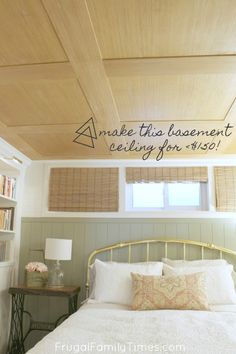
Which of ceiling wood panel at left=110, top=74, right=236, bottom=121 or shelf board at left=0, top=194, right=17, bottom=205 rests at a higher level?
ceiling wood panel at left=110, top=74, right=236, bottom=121

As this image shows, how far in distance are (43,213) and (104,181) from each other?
83 centimetres

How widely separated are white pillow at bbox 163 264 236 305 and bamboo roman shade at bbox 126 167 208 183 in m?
1.06

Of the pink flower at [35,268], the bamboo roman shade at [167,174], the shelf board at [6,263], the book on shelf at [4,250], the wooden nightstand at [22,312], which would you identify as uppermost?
the bamboo roman shade at [167,174]

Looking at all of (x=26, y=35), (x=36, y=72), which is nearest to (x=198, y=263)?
(x=36, y=72)

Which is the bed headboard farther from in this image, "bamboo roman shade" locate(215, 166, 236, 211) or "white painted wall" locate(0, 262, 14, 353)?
"white painted wall" locate(0, 262, 14, 353)

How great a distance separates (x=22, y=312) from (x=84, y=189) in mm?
1506

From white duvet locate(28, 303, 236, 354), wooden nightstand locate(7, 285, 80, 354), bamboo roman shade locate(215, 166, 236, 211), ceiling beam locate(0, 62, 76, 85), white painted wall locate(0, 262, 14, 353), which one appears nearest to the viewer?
white duvet locate(28, 303, 236, 354)

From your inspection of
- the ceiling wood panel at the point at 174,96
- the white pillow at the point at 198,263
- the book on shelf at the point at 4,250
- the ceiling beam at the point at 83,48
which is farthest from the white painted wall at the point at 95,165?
the ceiling beam at the point at 83,48

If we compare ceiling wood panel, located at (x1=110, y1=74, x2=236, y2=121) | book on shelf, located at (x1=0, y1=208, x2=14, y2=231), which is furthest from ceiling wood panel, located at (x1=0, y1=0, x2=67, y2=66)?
book on shelf, located at (x1=0, y1=208, x2=14, y2=231)

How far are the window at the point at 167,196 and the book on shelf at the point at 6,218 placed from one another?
136 cm

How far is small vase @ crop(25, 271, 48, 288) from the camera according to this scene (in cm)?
332

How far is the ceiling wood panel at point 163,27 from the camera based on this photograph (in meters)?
1.37

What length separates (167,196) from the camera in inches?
149

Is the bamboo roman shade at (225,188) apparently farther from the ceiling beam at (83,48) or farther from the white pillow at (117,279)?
the ceiling beam at (83,48)
